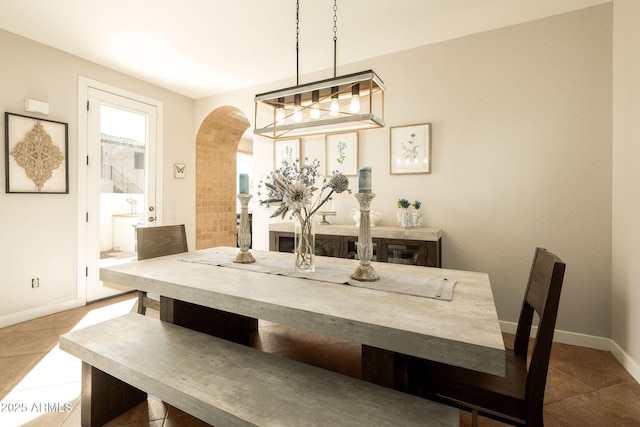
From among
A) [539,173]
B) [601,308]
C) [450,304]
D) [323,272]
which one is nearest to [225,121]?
[323,272]

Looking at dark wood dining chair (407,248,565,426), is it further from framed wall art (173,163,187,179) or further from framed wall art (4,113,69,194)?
framed wall art (173,163,187,179)

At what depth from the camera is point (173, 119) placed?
4387 millimetres

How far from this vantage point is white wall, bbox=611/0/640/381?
209 cm

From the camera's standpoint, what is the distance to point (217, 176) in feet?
16.6

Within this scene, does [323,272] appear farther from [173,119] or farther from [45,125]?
[173,119]

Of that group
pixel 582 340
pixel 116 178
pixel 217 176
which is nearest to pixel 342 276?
pixel 582 340

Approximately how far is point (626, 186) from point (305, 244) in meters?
2.38

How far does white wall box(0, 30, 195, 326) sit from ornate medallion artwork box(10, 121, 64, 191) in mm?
127

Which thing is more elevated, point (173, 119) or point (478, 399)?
point (173, 119)

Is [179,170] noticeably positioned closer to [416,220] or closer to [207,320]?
[207,320]

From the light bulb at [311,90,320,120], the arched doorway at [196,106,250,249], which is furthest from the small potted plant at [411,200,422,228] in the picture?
the arched doorway at [196,106,250,249]

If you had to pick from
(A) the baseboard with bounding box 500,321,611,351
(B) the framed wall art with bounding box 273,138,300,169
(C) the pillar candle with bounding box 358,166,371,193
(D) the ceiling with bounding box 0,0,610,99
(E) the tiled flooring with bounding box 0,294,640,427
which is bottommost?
(E) the tiled flooring with bounding box 0,294,640,427

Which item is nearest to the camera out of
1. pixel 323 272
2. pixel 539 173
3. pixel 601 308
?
pixel 323 272

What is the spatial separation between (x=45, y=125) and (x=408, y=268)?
3726mm
